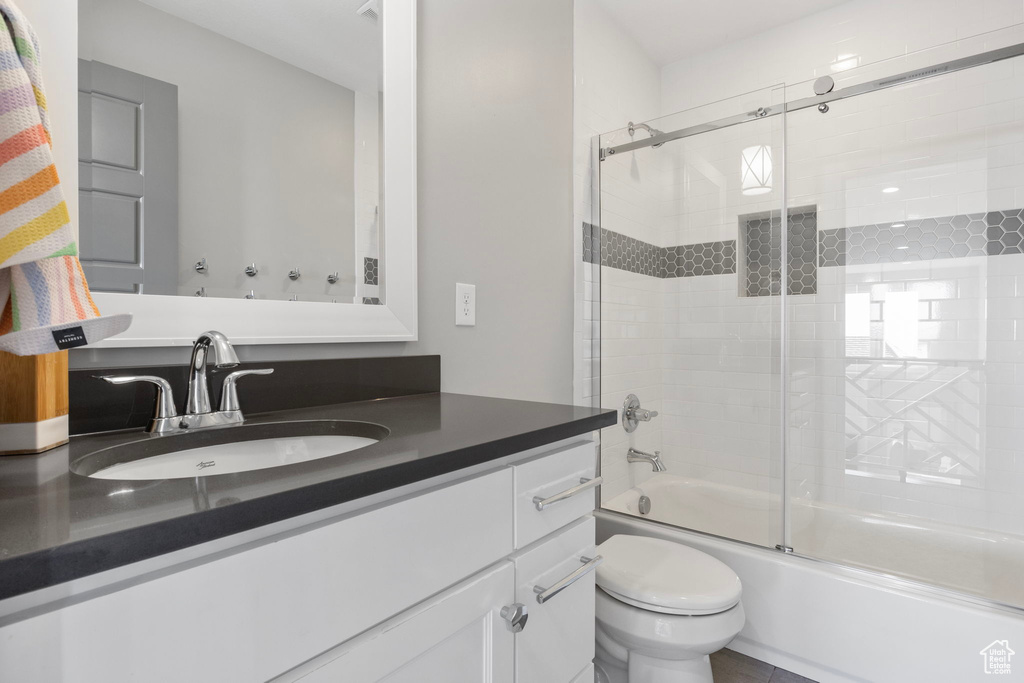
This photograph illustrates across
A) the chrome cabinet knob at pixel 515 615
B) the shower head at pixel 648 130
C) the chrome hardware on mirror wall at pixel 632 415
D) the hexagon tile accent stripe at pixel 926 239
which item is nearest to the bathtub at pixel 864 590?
the chrome hardware on mirror wall at pixel 632 415

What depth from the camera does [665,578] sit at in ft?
4.58

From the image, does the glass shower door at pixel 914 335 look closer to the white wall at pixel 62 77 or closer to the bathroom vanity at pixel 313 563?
the bathroom vanity at pixel 313 563

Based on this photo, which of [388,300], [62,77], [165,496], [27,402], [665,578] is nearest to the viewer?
[165,496]

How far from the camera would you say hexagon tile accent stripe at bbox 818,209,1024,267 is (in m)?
1.63

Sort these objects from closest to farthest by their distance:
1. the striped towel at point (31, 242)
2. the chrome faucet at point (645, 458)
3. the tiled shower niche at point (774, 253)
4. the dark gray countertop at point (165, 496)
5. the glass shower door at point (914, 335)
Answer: the dark gray countertop at point (165, 496), the striped towel at point (31, 242), the glass shower door at point (914, 335), the tiled shower niche at point (774, 253), the chrome faucet at point (645, 458)

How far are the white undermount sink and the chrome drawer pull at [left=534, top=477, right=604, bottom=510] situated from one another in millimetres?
285

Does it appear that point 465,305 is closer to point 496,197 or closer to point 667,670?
point 496,197

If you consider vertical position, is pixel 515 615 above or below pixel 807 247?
below

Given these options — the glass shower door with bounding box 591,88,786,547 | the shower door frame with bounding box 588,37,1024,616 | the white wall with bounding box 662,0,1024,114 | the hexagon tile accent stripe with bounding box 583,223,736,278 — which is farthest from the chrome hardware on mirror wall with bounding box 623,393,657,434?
the white wall with bounding box 662,0,1024,114

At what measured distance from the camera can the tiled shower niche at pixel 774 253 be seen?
1849mm

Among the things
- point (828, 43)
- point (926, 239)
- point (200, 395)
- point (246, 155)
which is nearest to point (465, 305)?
point (246, 155)

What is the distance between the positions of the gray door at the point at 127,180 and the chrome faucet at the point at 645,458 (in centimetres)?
171

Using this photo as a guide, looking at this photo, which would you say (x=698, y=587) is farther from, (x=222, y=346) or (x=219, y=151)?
(x=219, y=151)

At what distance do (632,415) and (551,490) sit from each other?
1294 millimetres
